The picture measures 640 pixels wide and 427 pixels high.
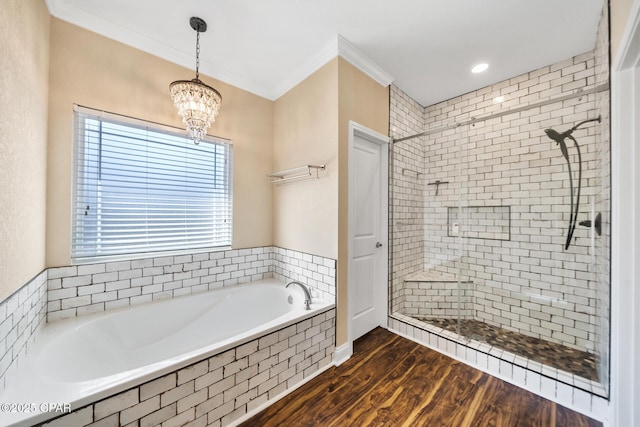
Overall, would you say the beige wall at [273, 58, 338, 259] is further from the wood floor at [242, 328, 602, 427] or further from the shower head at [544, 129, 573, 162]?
the shower head at [544, 129, 573, 162]

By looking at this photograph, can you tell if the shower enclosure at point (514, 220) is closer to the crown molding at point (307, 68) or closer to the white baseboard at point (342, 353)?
the white baseboard at point (342, 353)

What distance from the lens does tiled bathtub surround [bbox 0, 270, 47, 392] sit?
1.00m

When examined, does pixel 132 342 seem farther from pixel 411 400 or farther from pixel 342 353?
pixel 411 400

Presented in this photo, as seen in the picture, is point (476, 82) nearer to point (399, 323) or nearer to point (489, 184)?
point (489, 184)

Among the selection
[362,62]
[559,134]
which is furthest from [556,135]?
[362,62]

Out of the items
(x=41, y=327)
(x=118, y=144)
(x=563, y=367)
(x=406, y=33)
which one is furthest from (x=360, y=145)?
(x=41, y=327)

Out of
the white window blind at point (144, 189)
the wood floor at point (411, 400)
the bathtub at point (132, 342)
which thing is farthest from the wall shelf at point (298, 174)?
the wood floor at point (411, 400)

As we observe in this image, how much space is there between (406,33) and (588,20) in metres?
1.31

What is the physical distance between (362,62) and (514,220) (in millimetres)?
2309

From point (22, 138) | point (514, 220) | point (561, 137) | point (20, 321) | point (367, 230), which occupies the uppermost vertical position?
point (561, 137)

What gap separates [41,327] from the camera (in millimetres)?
1434

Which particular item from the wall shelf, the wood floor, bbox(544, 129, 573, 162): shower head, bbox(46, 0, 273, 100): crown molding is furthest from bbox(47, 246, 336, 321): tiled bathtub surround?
bbox(544, 129, 573, 162): shower head

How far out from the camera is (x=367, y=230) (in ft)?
7.75

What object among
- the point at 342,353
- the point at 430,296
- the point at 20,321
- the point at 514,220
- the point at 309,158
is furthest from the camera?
the point at 430,296
